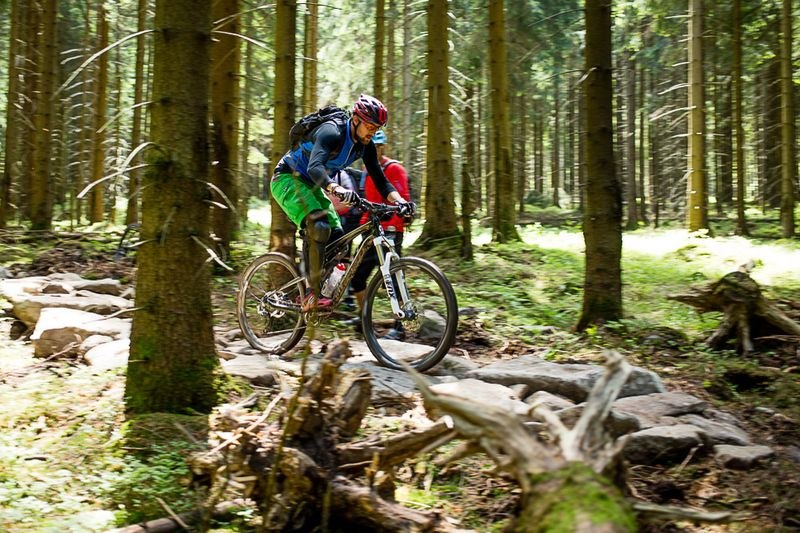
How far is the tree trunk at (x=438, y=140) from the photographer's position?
12203 mm

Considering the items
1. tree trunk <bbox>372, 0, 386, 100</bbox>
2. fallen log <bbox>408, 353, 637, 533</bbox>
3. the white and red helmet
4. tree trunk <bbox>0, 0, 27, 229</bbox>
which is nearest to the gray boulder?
the white and red helmet

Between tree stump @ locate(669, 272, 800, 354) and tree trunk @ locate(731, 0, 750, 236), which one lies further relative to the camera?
tree trunk @ locate(731, 0, 750, 236)

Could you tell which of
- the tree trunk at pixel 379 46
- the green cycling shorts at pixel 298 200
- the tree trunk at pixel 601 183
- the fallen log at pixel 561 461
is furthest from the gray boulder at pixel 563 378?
the tree trunk at pixel 379 46

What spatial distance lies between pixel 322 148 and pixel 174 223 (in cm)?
175

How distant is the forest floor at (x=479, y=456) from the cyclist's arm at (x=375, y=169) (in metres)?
1.91

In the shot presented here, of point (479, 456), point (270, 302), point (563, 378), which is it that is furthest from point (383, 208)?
point (479, 456)

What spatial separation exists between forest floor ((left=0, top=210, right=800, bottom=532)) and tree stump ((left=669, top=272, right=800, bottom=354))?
15 centimetres

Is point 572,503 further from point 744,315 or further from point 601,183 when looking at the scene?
point 601,183

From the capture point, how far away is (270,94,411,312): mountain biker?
582cm

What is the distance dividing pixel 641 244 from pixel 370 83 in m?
11.6

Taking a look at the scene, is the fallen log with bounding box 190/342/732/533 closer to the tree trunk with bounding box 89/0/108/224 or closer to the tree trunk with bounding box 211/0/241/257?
the tree trunk with bounding box 211/0/241/257

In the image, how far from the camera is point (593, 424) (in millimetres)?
2691

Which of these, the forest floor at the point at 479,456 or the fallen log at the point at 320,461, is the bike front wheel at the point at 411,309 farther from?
the fallen log at the point at 320,461

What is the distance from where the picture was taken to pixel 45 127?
1507cm
